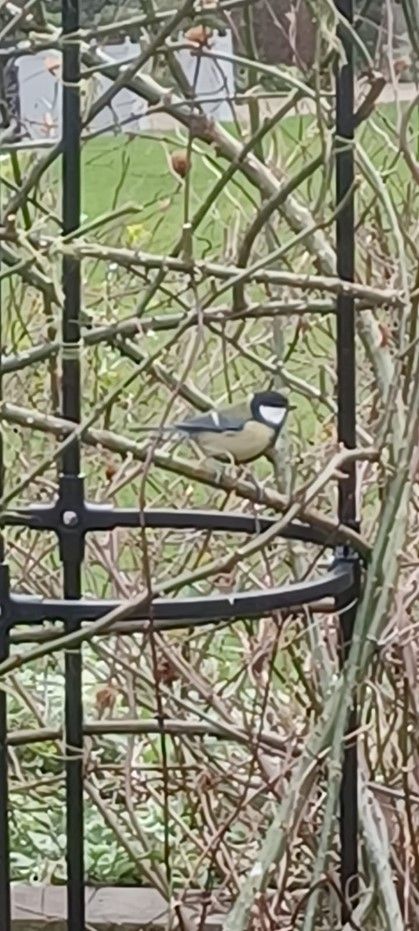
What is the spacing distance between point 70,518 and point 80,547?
0.10 feet

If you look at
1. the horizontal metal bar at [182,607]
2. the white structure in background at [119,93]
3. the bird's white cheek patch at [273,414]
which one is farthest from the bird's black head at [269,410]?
the white structure in background at [119,93]

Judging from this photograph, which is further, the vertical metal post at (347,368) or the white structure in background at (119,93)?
the white structure in background at (119,93)

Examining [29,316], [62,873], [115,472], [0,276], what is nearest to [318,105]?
[0,276]

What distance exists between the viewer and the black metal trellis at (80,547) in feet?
3.76

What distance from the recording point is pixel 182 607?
1133mm

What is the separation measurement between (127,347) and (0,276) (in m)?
0.22

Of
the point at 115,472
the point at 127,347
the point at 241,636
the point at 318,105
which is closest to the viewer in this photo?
the point at 318,105

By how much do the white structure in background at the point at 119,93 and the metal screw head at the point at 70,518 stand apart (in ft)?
1.06

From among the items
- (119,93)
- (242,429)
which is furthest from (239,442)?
(119,93)

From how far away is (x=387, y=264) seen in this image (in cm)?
177

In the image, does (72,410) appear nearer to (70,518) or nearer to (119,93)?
(70,518)

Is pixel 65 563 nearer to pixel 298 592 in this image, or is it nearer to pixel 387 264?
pixel 298 592

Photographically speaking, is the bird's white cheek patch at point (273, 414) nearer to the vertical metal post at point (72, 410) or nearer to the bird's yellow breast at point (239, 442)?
the bird's yellow breast at point (239, 442)

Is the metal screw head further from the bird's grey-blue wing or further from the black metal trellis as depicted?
the bird's grey-blue wing
